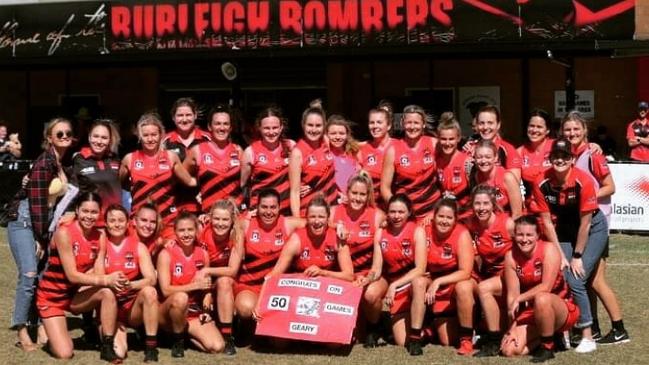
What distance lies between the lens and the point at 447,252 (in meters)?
7.60

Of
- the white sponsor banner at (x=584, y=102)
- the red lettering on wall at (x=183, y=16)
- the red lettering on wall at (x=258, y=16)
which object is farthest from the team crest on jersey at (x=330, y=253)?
the white sponsor banner at (x=584, y=102)

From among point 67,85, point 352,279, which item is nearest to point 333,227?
point 352,279

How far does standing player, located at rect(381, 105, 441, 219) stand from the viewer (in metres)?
8.16

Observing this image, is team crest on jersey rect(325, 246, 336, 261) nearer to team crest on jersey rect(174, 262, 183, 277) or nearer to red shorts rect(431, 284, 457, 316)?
red shorts rect(431, 284, 457, 316)

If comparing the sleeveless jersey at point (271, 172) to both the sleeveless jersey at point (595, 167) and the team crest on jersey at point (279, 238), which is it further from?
the sleeveless jersey at point (595, 167)

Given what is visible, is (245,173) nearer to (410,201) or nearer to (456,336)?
(410,201)

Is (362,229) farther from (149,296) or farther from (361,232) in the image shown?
(149,296)

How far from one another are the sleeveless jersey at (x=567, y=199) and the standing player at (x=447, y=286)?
663 millimetres

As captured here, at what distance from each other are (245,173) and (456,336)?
2200 mm

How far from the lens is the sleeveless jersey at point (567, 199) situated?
24.2 feet

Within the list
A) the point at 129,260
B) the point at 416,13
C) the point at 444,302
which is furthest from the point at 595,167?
the point at 416,13

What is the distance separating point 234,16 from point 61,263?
10.8m

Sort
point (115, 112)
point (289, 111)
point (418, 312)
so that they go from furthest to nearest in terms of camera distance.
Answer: point (115, 112) < point (289, 111) < point (418, 312)

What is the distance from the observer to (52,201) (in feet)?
24.7
